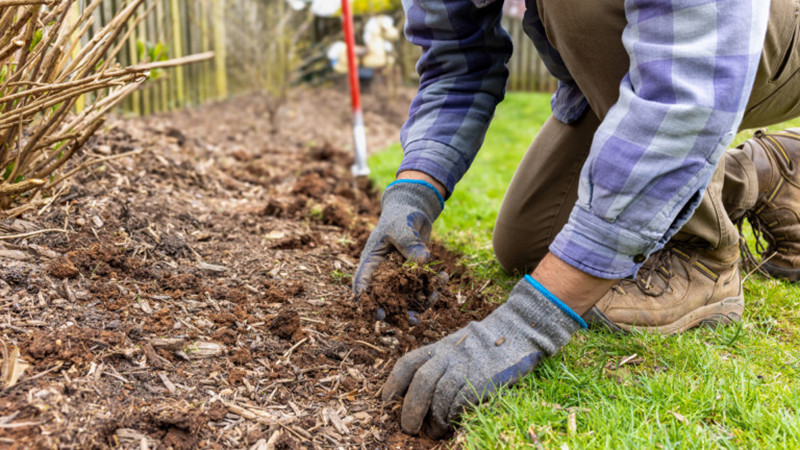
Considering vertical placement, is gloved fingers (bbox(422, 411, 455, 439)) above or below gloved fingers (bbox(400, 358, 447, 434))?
below

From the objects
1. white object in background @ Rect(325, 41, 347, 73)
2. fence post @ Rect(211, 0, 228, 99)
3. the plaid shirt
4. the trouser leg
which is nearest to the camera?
the plaid shirt

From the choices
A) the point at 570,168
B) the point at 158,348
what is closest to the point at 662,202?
the point at 570,168

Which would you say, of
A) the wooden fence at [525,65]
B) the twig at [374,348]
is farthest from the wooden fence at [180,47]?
the wooden fence at [525,65]

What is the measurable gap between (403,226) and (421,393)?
2.05ft

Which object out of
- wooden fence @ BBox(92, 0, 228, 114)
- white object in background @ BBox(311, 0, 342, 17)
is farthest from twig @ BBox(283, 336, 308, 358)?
white object in background @ BBox(311, 0, 342, 17)

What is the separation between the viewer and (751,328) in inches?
82.7

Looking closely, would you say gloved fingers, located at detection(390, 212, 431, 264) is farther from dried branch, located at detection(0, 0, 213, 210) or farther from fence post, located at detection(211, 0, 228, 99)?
fence post, located at detection(211, 0, 228, 99)

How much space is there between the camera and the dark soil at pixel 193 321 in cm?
144

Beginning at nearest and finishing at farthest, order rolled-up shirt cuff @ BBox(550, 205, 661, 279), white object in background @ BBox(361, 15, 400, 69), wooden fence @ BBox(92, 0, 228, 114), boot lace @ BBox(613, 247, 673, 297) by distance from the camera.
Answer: rolled-up shirt cuff @ BBox(550, 205, 661, 279) < boot lace @ BBox(613, 247, 673, 297) < wooden fence @ BBox(92, 0, 228, 114) < white object in background @ BBox(361, 15, 400, 69)

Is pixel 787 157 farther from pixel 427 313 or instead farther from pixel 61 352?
pixel 61 352

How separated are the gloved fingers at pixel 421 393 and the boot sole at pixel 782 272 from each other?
71.2 inches

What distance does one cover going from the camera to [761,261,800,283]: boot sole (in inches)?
99.1

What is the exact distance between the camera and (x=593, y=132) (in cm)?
235

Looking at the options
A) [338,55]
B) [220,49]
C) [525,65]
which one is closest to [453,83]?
[220,49]
